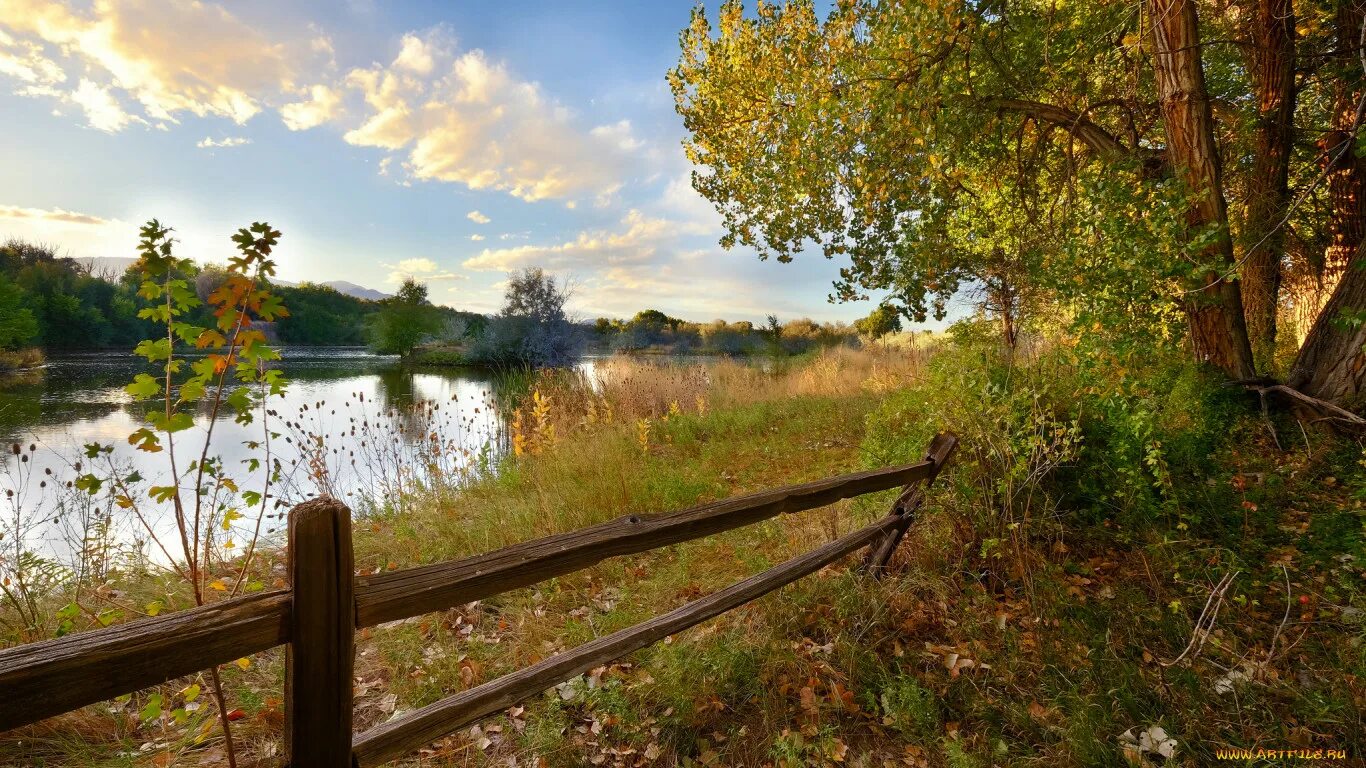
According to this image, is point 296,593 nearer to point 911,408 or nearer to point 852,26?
point 911,408

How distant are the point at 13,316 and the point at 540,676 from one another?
46.4ft

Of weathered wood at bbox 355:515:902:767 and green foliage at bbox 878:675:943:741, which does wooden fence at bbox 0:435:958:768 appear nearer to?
weathered wood at bbox 355:515:902:767

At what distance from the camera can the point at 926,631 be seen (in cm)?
330

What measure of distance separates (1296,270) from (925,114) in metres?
5.27

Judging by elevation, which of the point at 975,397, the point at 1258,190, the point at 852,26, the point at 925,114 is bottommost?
the point at 975,397

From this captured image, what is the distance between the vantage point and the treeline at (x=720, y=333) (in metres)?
24.5

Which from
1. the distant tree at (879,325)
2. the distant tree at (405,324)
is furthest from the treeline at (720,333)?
the distant tree at (405,324)

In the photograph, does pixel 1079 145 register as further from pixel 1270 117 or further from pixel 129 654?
pixel 129 654

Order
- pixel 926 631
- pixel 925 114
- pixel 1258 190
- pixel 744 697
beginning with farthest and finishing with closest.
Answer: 1. pixel 1258 190
2. pixel 925 114
3. pixel 926 631
4. pixel 744 697

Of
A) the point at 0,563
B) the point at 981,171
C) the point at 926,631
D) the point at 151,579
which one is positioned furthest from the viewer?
the point at 981,171

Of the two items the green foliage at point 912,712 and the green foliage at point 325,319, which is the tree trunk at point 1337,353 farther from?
the green foliage at point 325,319

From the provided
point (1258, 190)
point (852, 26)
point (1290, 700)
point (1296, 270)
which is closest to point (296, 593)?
point (1290, 700)

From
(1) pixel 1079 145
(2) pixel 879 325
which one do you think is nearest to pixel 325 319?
(2) pixel 879 325

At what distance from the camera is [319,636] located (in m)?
1.41
